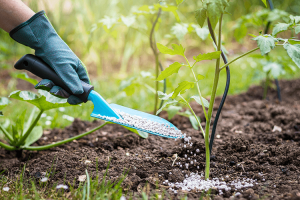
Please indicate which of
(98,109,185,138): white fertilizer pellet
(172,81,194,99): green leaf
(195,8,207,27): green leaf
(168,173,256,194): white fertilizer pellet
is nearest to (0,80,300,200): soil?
(168,173,256,194): white fertilizer pellet

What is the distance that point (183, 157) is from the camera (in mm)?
1506

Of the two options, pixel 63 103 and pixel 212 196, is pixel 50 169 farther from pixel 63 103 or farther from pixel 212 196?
pixel 212 196

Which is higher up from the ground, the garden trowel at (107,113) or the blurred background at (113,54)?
the blurred background at (113,54)

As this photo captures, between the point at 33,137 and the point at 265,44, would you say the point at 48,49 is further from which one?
the point at 265,44

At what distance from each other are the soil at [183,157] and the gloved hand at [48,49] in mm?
435

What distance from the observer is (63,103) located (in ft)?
5.14

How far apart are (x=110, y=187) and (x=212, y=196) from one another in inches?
18.3

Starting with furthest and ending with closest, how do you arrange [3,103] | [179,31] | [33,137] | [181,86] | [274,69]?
1. [274,69]
2. [33,137]
3. [179,31]
4. [3,103]
5. [181,86]

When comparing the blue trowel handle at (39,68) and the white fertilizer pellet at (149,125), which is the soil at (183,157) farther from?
the blue trowel handle at (39,68)

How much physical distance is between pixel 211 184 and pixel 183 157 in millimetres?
304

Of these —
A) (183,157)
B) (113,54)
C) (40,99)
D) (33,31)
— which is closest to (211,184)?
(183,157)

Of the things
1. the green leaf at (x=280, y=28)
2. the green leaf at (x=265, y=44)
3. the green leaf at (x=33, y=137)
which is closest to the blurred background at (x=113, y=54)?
the green leaf at (x=33, y=137)

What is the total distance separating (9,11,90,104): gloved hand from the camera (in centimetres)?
136

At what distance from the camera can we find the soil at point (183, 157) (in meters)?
1.23
